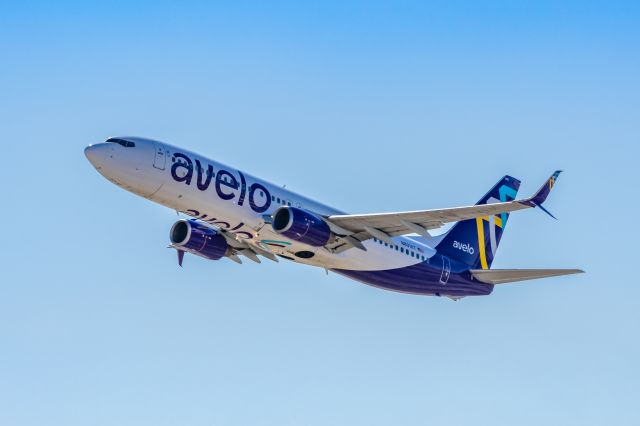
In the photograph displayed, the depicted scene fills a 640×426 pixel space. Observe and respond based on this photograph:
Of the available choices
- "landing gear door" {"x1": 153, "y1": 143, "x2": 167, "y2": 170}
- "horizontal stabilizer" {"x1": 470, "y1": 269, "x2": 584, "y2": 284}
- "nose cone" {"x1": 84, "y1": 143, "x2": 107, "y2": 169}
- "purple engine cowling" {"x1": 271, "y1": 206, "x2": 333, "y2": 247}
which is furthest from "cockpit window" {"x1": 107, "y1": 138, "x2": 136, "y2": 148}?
"horizontal stabilizer" {"x1": 470, "y1": 269, "x2": 584, "y2": 284}

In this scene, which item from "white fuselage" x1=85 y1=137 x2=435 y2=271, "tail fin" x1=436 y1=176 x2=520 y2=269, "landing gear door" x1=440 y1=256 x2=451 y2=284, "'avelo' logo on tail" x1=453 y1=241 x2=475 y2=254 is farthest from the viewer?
"'avelo' logo on tail" x1=453 y1=241 x2=475 y2=254

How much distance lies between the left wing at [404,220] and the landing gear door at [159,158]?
8.33 meters

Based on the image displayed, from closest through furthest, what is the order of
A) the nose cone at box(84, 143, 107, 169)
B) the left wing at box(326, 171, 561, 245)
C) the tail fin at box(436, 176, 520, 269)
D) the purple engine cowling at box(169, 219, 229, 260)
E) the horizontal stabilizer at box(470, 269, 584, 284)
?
the left wing at box(326, 171, 561, 245) → the nose cone at box(84, 143, 107, 169) → the horizontal stabilizer at box(470, 269, 584, 284) → the purple engine cowling at box(169, 219, 229, 260) → the tail fin at box(436, 176, 520, 269)

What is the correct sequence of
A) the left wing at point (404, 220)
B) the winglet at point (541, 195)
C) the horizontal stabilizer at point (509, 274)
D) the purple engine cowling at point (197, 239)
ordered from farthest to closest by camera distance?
the purple engine cowling at point (197, 239), the horizontal stabilizer at point (509, 274), the left wing at point (404, 220), the winglet at point (541, 195)

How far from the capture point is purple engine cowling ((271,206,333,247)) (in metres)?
47.9

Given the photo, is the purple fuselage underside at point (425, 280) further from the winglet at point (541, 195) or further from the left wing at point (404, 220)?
the winglet at point (541, 195)

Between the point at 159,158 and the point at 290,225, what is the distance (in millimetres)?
6621

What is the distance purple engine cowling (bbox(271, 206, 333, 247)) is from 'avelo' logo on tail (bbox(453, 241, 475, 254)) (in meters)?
12.8

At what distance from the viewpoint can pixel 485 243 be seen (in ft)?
203

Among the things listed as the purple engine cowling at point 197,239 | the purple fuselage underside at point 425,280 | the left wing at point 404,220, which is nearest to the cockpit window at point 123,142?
the purple engine cowling at point 197,239

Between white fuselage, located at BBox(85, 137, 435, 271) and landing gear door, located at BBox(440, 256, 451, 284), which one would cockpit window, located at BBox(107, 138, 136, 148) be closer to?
white fuselage, located at BBox(85, 137, 435, 271)

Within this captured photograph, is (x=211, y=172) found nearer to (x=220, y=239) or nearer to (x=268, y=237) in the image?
(x=268, y=237)

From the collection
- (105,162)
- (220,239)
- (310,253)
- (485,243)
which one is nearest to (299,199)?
(310,253)

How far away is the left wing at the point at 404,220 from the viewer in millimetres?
45562
